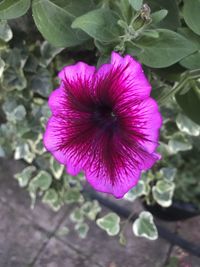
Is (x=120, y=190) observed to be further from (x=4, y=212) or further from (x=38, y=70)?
(x=4, y=212)

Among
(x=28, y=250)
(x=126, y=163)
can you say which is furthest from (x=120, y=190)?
(x=28, y=250)

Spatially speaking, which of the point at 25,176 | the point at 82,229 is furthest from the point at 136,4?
the point at 82,229

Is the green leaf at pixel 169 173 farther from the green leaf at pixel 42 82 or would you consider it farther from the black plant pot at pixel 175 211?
the green leaf at pixel 42 82

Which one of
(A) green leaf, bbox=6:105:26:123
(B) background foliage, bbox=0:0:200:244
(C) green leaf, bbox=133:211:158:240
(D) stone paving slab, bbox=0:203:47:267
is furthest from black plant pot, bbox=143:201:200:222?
(A) green leaf, bbox=6:105:26:123

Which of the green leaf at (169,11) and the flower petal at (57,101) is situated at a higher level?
the green leaf at (169,11)

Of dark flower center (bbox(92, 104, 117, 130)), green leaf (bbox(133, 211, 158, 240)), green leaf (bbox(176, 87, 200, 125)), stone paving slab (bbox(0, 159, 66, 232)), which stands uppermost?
dark flower center (bbox(92, 104, 117, 130))

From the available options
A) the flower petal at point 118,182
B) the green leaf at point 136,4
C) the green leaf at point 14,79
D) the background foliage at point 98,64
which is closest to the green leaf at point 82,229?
the background foliage at point 98,64

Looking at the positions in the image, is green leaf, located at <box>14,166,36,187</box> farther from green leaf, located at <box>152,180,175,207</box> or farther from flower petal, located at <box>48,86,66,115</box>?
flower petal, located at <box>48,86,66,115</box>
